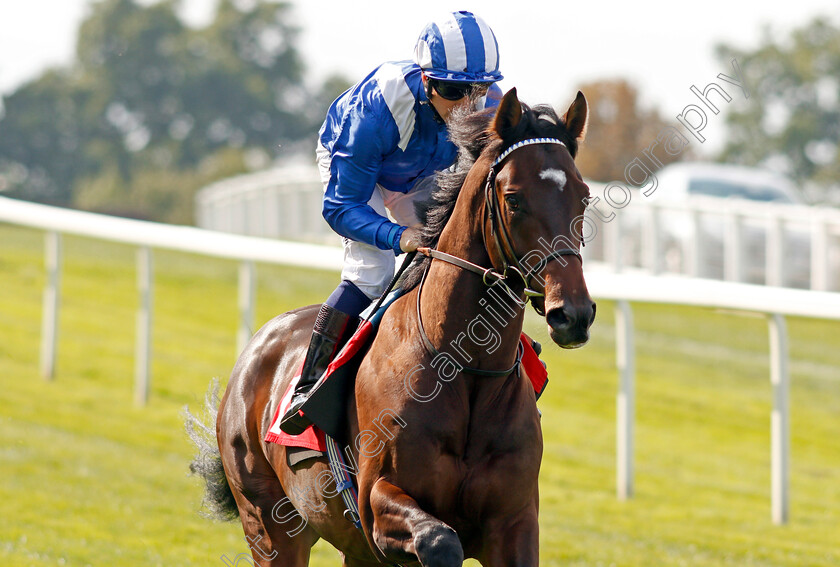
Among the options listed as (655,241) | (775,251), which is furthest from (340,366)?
(775,251)

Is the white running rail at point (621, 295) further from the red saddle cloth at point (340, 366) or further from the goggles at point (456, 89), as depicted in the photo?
the goggles at point (456, 89)

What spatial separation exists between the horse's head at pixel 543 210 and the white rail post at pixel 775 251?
33.9 feet

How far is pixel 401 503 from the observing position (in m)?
3.27

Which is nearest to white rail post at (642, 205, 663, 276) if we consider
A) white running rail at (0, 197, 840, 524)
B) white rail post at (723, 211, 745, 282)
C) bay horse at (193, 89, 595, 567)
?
white rail post at (723, 211, 745, 282)

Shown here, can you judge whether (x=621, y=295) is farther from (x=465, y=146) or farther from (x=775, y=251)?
(x=775, y=251)

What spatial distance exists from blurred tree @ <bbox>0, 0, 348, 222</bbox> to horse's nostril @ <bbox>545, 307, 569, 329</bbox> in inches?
1896

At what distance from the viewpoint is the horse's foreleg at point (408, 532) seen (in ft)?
10.1

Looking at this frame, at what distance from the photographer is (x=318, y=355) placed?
12.8 feet

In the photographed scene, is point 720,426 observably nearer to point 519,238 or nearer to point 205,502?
point 205,502

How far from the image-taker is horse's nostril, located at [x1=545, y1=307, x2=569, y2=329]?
294cm

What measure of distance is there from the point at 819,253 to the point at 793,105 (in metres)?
31.5

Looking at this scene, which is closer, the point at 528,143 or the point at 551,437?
the point at 528,143

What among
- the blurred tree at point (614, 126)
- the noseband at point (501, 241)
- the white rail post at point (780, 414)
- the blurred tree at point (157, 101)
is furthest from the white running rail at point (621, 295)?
the blurred tree at point (157, 101)

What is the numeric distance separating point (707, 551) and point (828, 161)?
1431 inches
